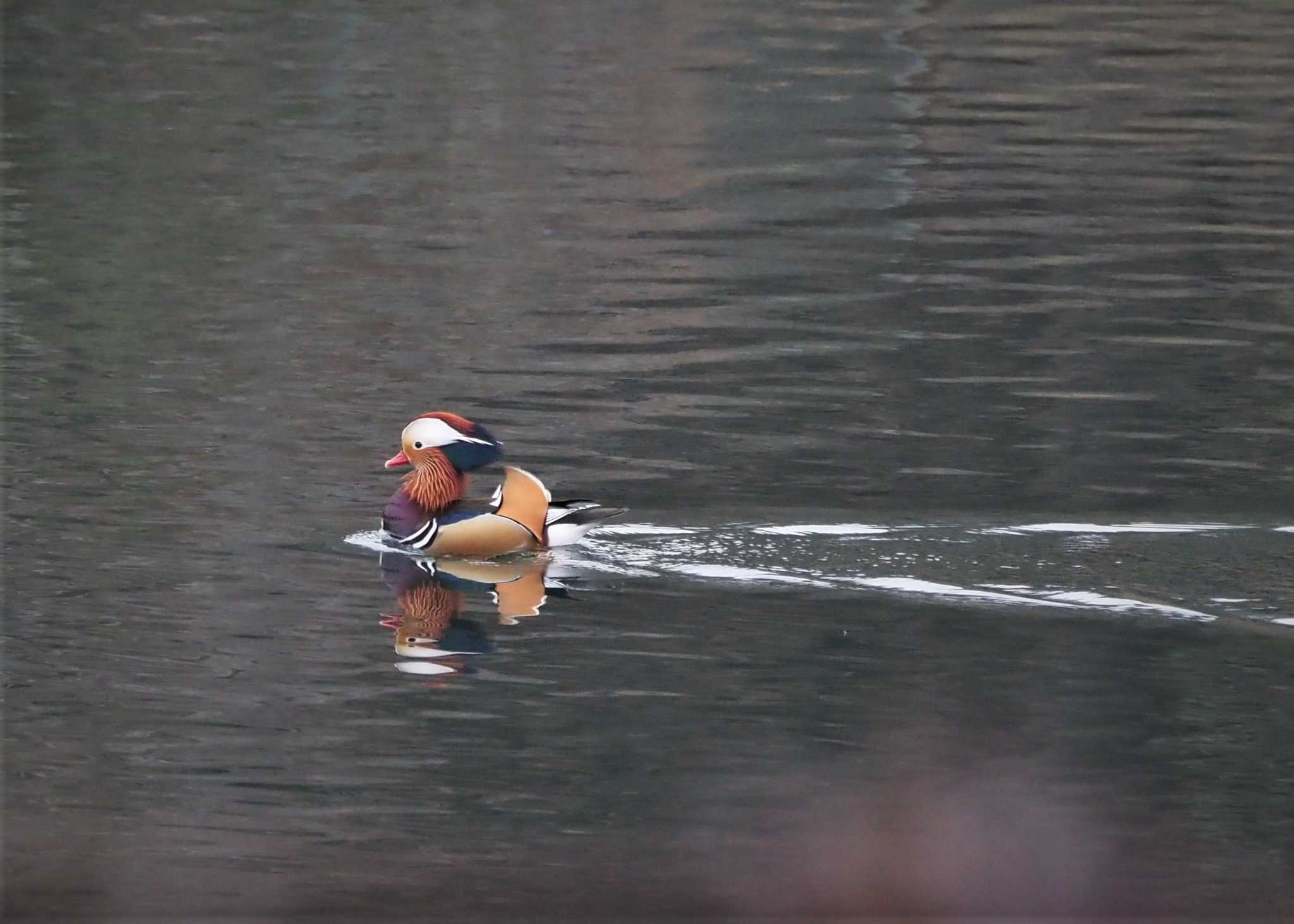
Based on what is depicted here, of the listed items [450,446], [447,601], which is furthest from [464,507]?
[447,601]

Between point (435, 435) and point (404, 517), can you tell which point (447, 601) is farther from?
point (435, 435)

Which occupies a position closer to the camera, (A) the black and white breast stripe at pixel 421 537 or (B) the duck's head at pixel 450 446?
(A) the black and white breast stripe at pixel 421 537

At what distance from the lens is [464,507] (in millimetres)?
9836

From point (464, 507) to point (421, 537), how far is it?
266 mm

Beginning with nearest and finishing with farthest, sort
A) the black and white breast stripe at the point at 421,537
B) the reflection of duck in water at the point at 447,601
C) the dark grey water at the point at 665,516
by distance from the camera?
the dark grey water at the point at 665,516, the reflection of duck in water at the point at 447,601, the black and white breast stripe at the point at 421,537

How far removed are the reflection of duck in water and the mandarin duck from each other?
94mm

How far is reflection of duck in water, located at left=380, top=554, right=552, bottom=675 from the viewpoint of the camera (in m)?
8.36

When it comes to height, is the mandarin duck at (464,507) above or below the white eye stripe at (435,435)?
below

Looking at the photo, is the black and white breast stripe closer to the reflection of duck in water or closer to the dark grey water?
the reflection of duck in water

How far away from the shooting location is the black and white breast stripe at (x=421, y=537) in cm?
966

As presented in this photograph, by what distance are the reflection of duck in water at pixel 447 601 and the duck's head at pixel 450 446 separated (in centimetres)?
43

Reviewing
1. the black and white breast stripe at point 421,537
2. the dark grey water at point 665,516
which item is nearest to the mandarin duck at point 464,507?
the black and white breast stripe at point 421,537

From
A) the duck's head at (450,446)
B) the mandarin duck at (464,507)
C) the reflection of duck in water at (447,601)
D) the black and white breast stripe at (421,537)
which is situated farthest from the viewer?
the duck's head at (450,446)

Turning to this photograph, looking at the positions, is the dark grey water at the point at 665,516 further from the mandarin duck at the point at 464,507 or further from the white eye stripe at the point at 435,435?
the white eye stripe at the point at 435,435
